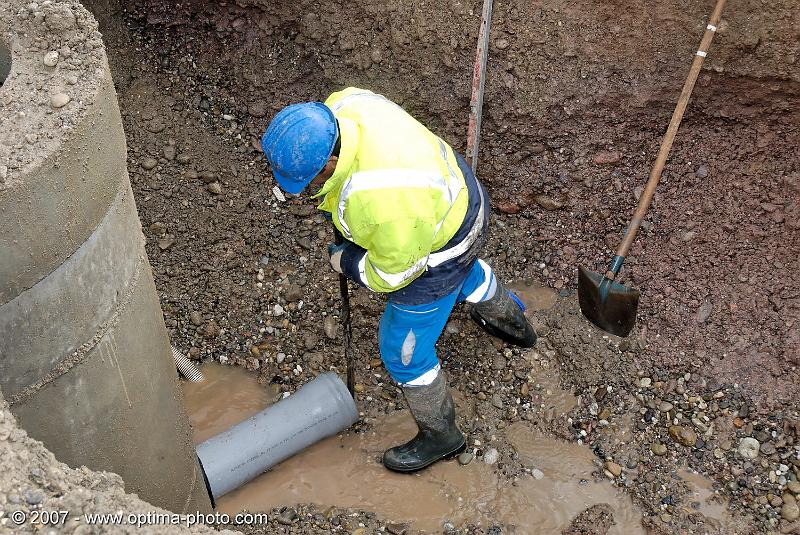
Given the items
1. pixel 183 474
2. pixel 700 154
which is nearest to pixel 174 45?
pixel 183 474

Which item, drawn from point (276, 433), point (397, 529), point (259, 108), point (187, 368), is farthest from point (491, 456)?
point (259, 108)

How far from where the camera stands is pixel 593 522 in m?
3.80

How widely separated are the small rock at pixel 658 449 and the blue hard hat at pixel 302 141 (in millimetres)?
2345

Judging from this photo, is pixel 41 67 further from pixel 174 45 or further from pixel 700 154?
pixel 700 154

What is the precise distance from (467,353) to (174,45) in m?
2.59

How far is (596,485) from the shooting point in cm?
396

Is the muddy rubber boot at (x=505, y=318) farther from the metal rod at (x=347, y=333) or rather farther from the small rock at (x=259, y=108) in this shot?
the small rock at (x=259, y=108)

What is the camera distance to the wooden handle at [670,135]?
12.5 ft

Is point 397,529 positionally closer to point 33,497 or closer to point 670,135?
point 33,497

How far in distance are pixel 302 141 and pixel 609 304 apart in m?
2.09

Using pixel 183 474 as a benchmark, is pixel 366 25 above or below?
above

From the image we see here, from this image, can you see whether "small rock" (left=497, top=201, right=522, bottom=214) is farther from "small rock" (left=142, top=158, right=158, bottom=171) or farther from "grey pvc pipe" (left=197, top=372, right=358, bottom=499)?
"small rock" (left=142, top=158, right=158, bottom=171)

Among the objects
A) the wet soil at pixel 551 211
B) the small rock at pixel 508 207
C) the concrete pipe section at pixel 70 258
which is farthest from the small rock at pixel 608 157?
the concrete pipe section at pixel 70 258

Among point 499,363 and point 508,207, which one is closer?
point 499,363
